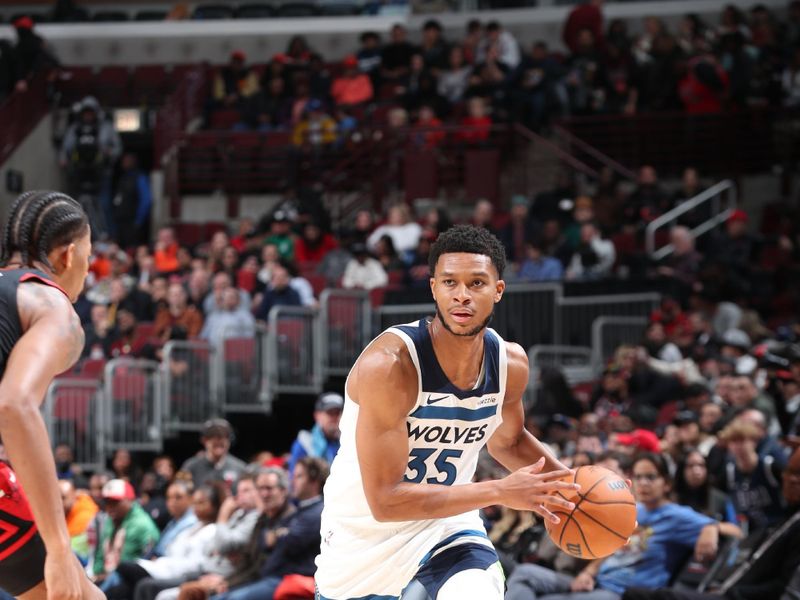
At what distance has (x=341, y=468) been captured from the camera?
547 centimetres

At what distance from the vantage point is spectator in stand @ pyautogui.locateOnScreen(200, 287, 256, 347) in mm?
14367

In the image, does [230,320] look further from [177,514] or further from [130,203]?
[130,203]

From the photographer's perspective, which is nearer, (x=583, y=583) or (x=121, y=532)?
(x=583, y=583)

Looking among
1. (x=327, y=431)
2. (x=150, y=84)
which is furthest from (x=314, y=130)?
(x=327, y=431)

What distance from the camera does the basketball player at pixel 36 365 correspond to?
3.83 m

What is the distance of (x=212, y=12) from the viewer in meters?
22.8

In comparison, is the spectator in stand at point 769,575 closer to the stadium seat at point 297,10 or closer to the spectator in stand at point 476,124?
the spectator in stand at point 476,124

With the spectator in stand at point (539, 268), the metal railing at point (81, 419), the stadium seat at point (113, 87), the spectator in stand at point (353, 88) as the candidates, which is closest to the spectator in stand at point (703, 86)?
the spectator in stand at point (539, 268)

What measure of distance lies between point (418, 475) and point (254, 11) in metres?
18.5

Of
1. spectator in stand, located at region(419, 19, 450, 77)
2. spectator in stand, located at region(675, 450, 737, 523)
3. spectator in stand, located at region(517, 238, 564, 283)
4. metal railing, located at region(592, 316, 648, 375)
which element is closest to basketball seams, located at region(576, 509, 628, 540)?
spectator in stand, located at region(675, 450, 737, 523)

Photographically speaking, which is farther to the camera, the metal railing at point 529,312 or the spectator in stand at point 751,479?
the metal railing at point 529,312

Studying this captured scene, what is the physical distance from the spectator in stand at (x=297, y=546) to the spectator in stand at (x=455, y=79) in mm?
10480

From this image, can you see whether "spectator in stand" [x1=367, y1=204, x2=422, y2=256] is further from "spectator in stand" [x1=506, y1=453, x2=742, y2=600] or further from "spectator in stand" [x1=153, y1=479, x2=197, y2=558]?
"spectator in stand" [x1=506, y1=453, x2=742, y2=600]

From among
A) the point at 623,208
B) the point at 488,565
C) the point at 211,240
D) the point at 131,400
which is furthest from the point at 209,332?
the point at 488,565
